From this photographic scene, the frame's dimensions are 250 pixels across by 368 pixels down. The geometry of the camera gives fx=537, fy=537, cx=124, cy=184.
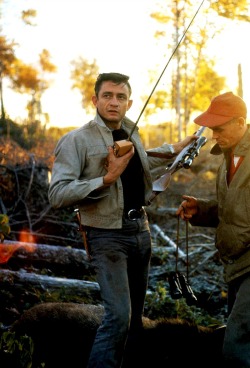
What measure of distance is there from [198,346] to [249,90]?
27.2ft

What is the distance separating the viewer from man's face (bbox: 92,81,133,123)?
4355 mm

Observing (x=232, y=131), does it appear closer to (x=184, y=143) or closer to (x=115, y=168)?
(x=184, y=143)

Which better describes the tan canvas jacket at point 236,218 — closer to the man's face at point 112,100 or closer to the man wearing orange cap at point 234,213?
the man wearing orange cap at point 234,213

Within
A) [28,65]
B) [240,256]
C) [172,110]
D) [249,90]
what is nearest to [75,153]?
[240,256]

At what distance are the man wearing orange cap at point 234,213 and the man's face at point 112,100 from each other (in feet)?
2.12

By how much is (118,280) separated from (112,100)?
4.75 feet

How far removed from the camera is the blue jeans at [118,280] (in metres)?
3.75

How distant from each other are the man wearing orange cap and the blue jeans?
651mm

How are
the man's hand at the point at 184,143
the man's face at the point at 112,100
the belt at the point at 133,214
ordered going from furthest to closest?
the man's hand at the point at 184,143 → the man's face at the point at 112,100 → the belt at the point at 133,214

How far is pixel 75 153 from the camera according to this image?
4141 millimetres

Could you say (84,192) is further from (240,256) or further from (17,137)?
(17,137)

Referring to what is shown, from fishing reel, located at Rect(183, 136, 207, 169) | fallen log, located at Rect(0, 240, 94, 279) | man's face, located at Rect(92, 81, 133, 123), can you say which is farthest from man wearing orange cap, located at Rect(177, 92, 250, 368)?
fallen log, located at Rect(0, 240, 94, 279)

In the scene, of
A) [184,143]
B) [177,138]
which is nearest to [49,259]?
[184,143]

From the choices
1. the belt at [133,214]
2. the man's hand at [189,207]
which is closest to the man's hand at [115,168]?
the belt at [133,214]
